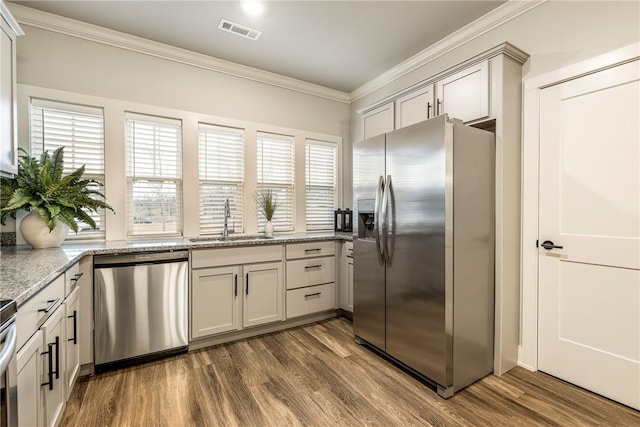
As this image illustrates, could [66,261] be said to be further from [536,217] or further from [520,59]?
[520,59]

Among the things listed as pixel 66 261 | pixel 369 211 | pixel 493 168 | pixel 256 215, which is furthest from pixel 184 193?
pixel 493 168

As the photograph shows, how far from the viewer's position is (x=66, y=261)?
172cm

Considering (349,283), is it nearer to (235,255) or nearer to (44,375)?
(235,255)

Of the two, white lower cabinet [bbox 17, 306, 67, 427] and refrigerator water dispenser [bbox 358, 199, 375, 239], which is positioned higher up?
refrigerator water dispenser [bbox 358, 199, 375, 239]

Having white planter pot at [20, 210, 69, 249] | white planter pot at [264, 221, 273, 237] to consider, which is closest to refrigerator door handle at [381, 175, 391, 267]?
white planter pot at [264, 221, 273, 237]

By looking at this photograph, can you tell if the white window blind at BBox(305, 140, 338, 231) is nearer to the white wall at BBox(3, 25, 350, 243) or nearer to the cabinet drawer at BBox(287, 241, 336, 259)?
the white wall at BBox(3, 25, 350, 243)

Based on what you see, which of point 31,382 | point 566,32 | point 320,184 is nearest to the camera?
point 31,382

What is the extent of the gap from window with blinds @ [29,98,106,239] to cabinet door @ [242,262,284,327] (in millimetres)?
1387

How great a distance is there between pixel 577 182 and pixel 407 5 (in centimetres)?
180

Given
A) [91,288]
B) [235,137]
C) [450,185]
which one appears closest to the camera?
[450,185]

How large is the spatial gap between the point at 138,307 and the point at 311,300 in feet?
5.31

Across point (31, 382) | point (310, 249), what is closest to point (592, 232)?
point (310, 249)

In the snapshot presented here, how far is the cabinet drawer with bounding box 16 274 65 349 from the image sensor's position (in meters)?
1.12

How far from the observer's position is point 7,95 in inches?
78.2
